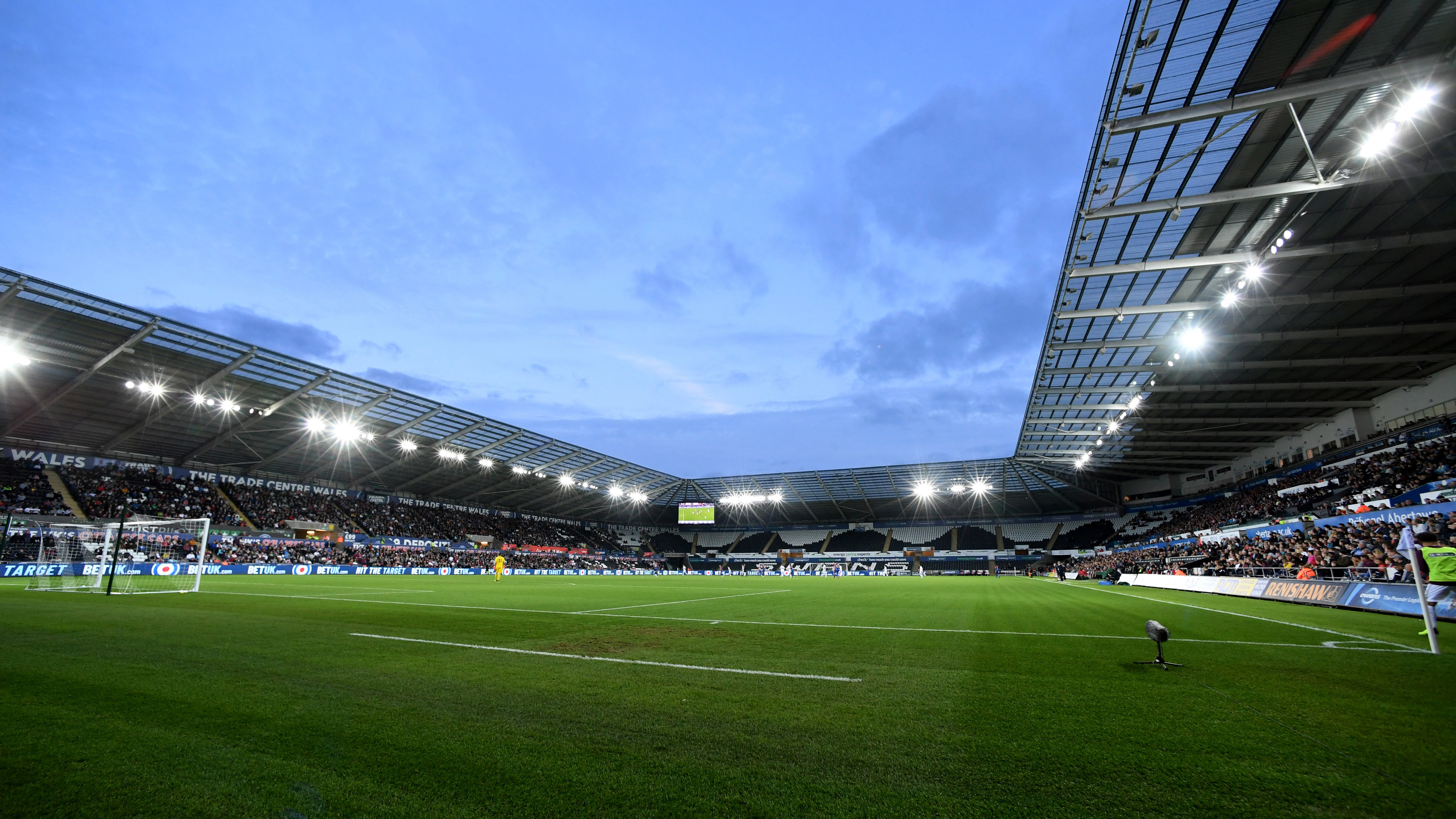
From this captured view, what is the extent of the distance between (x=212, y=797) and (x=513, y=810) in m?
1.57

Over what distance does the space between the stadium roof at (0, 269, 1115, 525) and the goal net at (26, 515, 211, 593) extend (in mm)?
8008

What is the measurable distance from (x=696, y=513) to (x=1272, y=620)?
56.4 metres

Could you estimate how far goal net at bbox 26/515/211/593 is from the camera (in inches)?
730

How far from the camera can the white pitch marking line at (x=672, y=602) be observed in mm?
13734

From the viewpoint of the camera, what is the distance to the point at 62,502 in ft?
118

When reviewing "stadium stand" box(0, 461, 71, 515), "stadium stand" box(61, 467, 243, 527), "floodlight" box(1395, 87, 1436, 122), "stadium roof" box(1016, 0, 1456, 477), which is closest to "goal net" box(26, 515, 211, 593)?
"stadium stand" box(0, 461, 71, 515)

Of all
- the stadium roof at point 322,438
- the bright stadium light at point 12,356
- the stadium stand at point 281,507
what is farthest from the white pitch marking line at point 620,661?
the stadium stand at point 281,507

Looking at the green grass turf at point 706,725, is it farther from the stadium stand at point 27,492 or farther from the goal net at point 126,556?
the stadium stand at point 27,492

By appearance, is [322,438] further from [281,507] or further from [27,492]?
[27,492]

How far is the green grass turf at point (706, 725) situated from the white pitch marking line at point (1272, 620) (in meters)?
0.19

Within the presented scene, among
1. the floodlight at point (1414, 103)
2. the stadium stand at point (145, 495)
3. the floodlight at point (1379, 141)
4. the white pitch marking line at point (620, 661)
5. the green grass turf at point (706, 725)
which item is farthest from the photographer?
the stadium stand at point (145, 495)

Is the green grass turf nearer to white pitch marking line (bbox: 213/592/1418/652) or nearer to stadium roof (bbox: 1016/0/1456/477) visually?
white pitch marking line (bbox: 213/592/1418/652)

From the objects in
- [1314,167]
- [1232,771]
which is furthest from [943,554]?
[1232,771]

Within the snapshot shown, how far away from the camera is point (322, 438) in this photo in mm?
46438
